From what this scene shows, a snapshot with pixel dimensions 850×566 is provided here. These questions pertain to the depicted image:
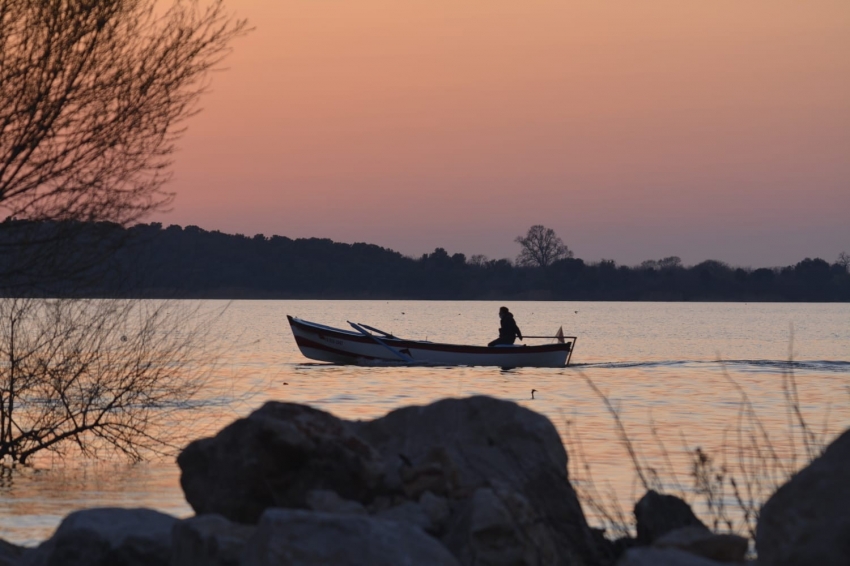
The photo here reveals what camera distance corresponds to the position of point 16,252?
11953 mm

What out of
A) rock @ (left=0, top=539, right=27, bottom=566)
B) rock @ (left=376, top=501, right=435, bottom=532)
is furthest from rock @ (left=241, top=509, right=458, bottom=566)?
rock @ (left=0, top=539, right=27, bottom=566)

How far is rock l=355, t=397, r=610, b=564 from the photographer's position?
24.2ft

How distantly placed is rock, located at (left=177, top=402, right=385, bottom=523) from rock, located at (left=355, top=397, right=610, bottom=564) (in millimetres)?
493

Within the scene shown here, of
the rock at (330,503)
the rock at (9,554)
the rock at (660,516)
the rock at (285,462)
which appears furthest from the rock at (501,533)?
the rock at (9,554)

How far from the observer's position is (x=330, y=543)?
15.7 ft

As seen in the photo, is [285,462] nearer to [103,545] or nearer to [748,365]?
[103,545]

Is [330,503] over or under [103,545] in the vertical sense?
over

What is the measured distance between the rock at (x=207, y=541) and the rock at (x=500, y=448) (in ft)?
5.25

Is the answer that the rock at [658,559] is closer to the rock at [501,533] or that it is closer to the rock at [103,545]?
the rock at [501,533]

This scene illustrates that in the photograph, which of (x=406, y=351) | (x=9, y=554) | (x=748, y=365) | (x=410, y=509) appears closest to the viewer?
(x=410, y=509)

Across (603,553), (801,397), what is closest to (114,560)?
(603,553)

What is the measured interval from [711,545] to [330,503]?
2.13 meters

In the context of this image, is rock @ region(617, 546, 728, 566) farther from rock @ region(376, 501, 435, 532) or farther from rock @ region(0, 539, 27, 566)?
rock @ region(0, 539, 27, 566)

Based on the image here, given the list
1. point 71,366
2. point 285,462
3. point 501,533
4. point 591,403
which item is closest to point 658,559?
point 501,533
